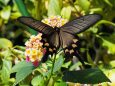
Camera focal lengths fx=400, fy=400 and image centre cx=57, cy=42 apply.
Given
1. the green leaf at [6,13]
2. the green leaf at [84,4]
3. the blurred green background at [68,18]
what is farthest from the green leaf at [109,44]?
the green leaf at [6,13]

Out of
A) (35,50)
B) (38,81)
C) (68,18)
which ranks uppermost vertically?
(68,18)

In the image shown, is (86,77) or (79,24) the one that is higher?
(79,24)

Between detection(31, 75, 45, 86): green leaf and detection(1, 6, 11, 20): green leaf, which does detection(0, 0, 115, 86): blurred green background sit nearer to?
detection(1, 6, 11, 20): green leaf

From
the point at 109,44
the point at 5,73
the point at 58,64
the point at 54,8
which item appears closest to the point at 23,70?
the point at 58,64

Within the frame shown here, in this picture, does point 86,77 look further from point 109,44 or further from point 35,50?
point 109,44

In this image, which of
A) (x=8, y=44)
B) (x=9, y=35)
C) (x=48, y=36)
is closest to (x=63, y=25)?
(x=48, y=36)

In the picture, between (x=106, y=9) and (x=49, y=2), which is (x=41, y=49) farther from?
(x=106, y=9)

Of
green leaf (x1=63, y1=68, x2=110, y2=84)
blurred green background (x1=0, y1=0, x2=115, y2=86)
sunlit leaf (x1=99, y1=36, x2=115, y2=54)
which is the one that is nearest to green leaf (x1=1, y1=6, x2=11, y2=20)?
blurred green background (x1=0, y1=0, x2=115, y2=86)
